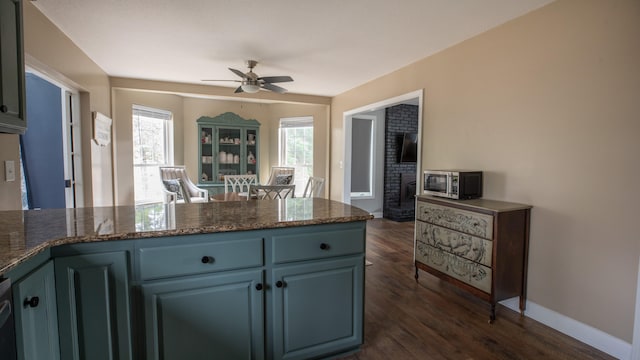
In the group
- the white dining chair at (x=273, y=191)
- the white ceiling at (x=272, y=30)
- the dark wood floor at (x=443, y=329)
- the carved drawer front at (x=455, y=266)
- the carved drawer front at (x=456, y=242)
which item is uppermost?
the white ceiling at (x=272, y=30)

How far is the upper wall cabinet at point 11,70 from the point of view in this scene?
1453 mm

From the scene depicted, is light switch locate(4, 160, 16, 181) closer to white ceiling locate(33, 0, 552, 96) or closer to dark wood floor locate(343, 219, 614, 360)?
white ceiling locate(33, 0, 552, 96)

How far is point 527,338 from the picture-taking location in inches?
86.1

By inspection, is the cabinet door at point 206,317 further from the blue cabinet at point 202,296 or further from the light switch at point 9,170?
the light switch at point 9,170

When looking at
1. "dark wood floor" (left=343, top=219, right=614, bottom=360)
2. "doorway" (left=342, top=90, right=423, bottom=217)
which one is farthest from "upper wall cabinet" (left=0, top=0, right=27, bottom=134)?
"doorway" (left=342, top=90, right=423, bottom=217)

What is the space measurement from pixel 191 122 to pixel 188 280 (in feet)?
17.3

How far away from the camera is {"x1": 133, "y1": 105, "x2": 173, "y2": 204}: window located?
17.2ft

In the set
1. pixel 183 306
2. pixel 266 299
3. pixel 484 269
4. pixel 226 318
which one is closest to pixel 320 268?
pixel 266 299

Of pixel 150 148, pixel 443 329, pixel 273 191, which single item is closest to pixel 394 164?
pixel 273 191

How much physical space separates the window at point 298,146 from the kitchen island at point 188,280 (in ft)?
14.8

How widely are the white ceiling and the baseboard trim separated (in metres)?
2.40

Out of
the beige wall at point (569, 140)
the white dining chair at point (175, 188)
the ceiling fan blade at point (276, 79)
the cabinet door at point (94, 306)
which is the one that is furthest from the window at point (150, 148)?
the beige wall at point (569, 140)

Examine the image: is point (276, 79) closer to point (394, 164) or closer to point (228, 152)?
point (228, 152)

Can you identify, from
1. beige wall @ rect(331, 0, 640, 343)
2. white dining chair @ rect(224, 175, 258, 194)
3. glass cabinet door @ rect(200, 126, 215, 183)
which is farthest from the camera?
glass cabinet door @ rect(200, 126, 215, 183)
